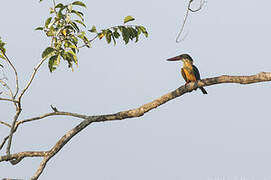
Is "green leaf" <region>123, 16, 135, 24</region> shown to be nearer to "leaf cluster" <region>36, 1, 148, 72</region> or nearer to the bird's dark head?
"leaf cluster" <region>36, 1, 148, 72</region>

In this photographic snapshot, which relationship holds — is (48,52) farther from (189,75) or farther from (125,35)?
(189,75)

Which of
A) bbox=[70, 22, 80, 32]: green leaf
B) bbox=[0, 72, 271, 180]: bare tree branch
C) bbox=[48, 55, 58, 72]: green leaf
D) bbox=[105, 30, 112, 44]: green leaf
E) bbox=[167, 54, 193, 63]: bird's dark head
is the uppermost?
bbox=[70, 22, 80, 32]: green leaf

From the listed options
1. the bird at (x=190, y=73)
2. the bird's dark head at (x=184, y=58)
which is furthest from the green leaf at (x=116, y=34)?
the bird's dark head at (x=184, y=58)

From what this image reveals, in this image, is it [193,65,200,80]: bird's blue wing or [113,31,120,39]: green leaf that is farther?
[193,65,200,80]: bird's blue wing

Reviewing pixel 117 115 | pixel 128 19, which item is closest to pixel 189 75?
pixel 117 115

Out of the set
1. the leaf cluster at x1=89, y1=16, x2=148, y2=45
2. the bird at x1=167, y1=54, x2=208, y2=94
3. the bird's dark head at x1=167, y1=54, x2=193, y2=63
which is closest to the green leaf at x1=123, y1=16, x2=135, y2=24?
the leaf cluster at x1=89, y1=16, x2=148, y2=45

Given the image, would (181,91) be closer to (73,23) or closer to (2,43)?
(73,23)

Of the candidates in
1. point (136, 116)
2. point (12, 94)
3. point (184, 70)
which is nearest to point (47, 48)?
point (12, 94)

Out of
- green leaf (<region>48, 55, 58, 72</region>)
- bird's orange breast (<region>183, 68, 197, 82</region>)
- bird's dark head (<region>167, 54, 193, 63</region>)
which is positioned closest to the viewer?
green leaf (<region>48, 55, 58, 72</region>)

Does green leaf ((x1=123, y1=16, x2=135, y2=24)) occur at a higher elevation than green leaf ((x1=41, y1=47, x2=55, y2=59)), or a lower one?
higher

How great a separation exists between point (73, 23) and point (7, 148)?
225cm

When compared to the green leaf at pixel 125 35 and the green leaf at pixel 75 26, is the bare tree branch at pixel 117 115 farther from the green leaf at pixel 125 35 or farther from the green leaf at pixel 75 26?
the green leaf at pixel 75 26

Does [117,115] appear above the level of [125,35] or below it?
below

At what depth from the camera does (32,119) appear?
248 inches
